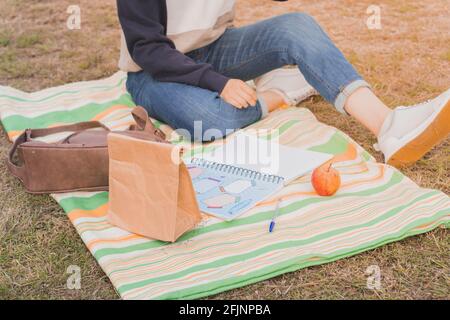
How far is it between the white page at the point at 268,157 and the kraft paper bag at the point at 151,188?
0.47 meters

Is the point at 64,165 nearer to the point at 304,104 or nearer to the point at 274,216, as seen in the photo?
the point at 274,216

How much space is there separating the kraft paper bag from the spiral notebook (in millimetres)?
217

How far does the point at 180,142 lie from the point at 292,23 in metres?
0.70

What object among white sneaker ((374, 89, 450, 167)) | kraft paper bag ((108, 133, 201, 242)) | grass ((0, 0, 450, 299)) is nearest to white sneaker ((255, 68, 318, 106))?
grass ((0, 0, 450, 299))

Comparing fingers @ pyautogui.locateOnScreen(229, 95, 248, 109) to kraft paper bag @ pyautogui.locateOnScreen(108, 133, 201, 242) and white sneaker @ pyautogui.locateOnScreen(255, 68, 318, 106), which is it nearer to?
white sneaker @ pyautogui.locateOnScreen(255, 68, 318, 106)

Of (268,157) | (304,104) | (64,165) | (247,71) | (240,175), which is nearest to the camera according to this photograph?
(64,165)

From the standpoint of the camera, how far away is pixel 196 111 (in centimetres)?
249

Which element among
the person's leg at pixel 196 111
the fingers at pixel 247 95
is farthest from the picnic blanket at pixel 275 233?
the fingers at pixel 247 95

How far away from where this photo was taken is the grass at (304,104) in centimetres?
173

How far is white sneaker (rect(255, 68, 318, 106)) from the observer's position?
282 cm

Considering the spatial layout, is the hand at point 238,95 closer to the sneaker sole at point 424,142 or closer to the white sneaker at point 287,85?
the white sneaker at point 287,85

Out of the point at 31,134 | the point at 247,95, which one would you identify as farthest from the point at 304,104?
the point at 31,134

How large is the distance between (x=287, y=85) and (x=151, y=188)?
3.97ft

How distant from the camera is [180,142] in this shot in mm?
2537
